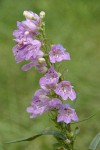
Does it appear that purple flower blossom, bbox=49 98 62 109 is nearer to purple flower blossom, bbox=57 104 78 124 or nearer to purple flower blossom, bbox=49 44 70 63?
purple flower blossom, bbox=57 104 78 124

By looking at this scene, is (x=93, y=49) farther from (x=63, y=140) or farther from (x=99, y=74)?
(x=63, y=140)

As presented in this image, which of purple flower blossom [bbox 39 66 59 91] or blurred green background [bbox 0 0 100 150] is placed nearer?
purple flower blossom [bbox 39 66 59 91]

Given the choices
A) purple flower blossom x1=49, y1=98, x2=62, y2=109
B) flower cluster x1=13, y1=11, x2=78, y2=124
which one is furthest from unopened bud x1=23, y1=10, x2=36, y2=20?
purple flower blossom x1=49, y1=98, x2=62, y2=109

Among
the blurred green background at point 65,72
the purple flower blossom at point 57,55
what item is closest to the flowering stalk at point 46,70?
the purple flower blossom at point 57,55

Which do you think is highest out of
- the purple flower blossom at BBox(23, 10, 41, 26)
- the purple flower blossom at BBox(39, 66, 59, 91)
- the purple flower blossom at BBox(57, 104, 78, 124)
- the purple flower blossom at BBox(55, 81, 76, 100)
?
the purple flower blossom at BBox(23, 10, 41, 26)

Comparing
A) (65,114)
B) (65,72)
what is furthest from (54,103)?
(65,72)

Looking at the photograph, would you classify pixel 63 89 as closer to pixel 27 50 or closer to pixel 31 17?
pixel 27 50

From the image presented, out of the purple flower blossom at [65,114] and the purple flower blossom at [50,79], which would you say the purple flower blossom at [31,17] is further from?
the purple flower blossom at [65,114]

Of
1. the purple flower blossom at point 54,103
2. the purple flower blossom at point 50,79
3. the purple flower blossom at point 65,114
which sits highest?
the purple flower blossom at point 50,79

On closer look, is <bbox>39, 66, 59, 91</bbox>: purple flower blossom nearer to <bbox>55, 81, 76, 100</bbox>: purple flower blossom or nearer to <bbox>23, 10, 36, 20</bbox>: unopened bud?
<bbox>55, 81, 76, 100</bbox>: purple flower blossom

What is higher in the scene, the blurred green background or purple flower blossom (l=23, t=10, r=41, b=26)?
the blurred green background
